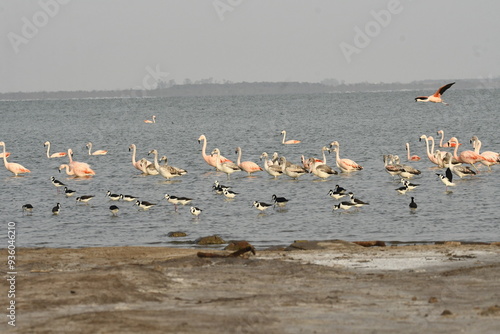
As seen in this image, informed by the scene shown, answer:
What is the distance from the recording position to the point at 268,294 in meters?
10.6

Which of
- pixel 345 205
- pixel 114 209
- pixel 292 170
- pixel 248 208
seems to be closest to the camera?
pixel 345 205

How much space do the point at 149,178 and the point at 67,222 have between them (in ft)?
37.0

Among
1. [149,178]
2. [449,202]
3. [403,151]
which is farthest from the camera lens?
[403,151]

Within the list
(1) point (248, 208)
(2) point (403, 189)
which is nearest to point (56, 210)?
(1) point (248, 208)

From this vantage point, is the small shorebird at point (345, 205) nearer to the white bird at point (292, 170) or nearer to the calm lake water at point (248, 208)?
the calm lake water at point (248, 208)

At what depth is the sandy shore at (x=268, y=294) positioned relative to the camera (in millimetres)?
8859

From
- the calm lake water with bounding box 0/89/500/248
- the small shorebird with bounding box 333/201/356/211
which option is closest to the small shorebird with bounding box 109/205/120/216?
the calm lake water with bounding box 0/89/500/248

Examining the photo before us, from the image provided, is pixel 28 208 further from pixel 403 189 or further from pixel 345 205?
pixel 403 189

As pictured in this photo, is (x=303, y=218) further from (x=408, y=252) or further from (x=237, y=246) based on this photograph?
(x=408, y=252)

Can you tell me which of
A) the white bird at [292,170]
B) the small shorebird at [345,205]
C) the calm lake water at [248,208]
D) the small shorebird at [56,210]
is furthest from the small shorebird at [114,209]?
the white bird at [292,170]

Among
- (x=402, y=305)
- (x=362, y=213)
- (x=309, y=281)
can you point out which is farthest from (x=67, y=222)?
(x=402, y=305)

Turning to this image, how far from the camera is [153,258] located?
584 inches

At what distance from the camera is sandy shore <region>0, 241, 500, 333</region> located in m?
8.86

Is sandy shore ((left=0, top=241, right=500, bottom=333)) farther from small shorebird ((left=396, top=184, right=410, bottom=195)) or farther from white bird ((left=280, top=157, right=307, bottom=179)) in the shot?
white bird ((left=280, top=157, right=307, bottom=179))
